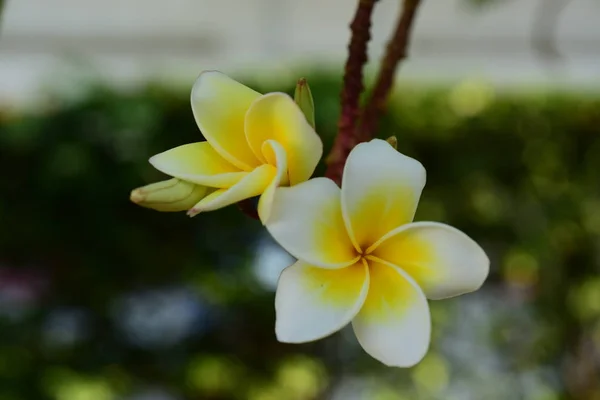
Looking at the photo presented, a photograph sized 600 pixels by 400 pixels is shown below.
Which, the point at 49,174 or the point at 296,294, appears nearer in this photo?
the point at 296,294

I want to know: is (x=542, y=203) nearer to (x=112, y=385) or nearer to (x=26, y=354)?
(x=112, y=385)

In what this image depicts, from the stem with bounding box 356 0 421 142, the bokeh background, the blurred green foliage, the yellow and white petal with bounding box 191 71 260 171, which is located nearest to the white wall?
the bokeh background

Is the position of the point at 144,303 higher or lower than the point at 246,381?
higher

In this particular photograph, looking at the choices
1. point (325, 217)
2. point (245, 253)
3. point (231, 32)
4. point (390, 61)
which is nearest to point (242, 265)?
point (245, 253)

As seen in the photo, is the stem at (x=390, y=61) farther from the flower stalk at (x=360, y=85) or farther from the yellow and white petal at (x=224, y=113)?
the yellow and white petal at (x=224, y=113)

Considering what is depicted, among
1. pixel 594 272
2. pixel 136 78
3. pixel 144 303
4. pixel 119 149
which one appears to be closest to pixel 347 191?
pixel 119 149

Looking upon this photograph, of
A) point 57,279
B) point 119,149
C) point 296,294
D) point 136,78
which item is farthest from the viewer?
point 136,78

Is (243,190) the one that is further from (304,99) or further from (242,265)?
(242,265)

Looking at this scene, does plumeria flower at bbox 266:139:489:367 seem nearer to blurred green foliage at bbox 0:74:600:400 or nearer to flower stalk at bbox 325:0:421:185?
flower stalk at bbox 325:0:421:185
